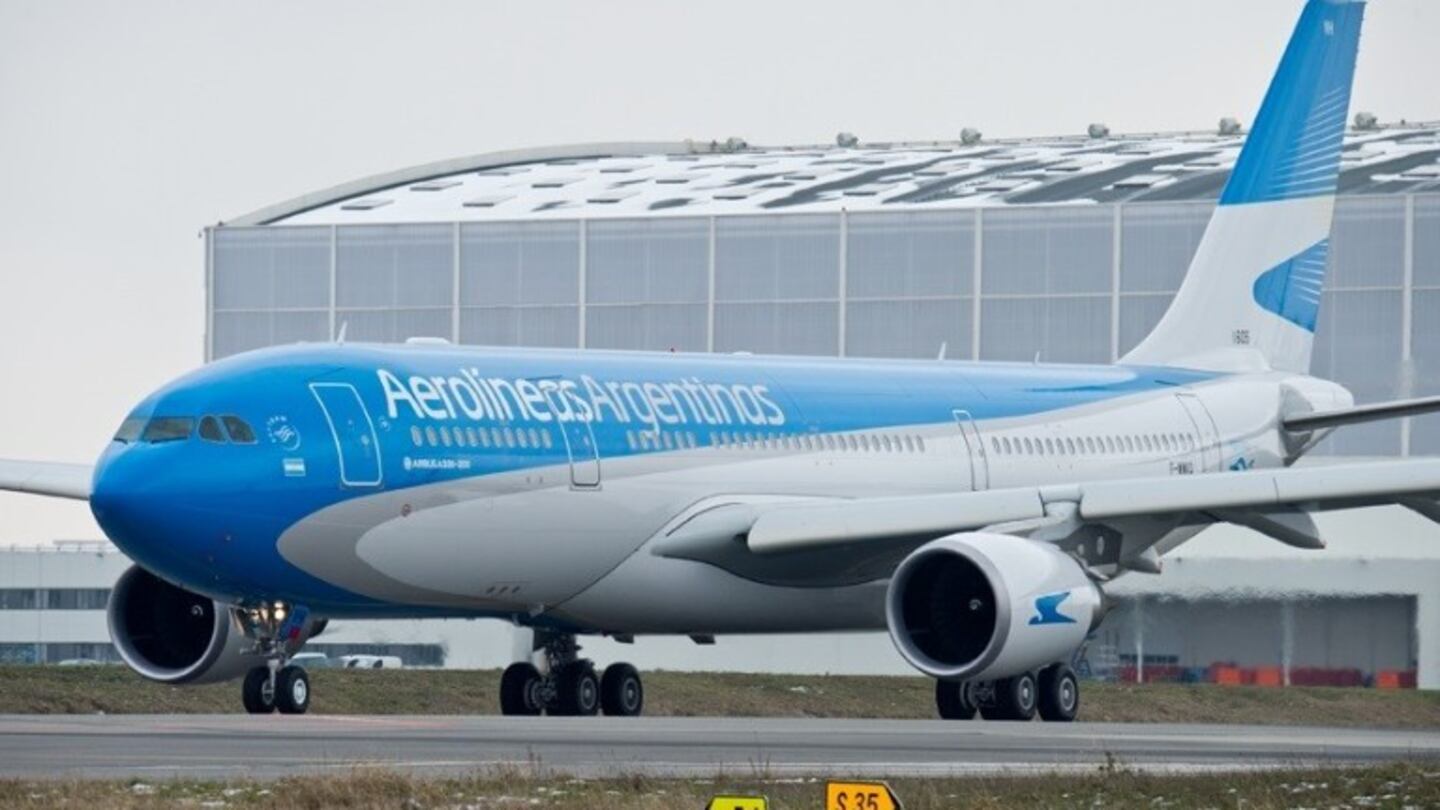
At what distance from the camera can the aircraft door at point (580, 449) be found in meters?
32.8

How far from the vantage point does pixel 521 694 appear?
3519 cm

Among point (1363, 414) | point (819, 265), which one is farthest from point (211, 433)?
point (819, 265)

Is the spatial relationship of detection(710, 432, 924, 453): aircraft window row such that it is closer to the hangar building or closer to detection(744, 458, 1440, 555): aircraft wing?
detection(744, 458, 1440, 555): aircraft wing

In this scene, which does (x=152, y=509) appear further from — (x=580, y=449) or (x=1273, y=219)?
(x=1273, y=219)

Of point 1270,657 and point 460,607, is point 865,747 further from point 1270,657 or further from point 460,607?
point 1270,657

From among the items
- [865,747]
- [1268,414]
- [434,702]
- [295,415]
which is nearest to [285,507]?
[295,415]

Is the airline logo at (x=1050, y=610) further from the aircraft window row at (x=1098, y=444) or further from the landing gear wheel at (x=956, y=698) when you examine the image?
the aircraft window row at (x=1098, y=444)

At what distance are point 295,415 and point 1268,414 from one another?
15879 millimetres

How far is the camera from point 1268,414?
137 ft

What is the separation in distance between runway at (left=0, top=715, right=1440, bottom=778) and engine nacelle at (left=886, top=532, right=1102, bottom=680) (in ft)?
2.39

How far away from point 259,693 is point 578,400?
14.6ft

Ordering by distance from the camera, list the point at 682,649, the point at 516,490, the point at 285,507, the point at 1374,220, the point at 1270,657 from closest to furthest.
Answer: the point at 285,507
the point at 516,490
the point at 1270,657
the point at 682,649
the point at 1374,220

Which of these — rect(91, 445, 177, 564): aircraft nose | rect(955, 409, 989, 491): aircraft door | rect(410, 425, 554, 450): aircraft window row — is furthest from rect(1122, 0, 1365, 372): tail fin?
rect(91, 445, 177, 564): aircraft nose

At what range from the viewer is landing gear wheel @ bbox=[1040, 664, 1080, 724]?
34406 mm
